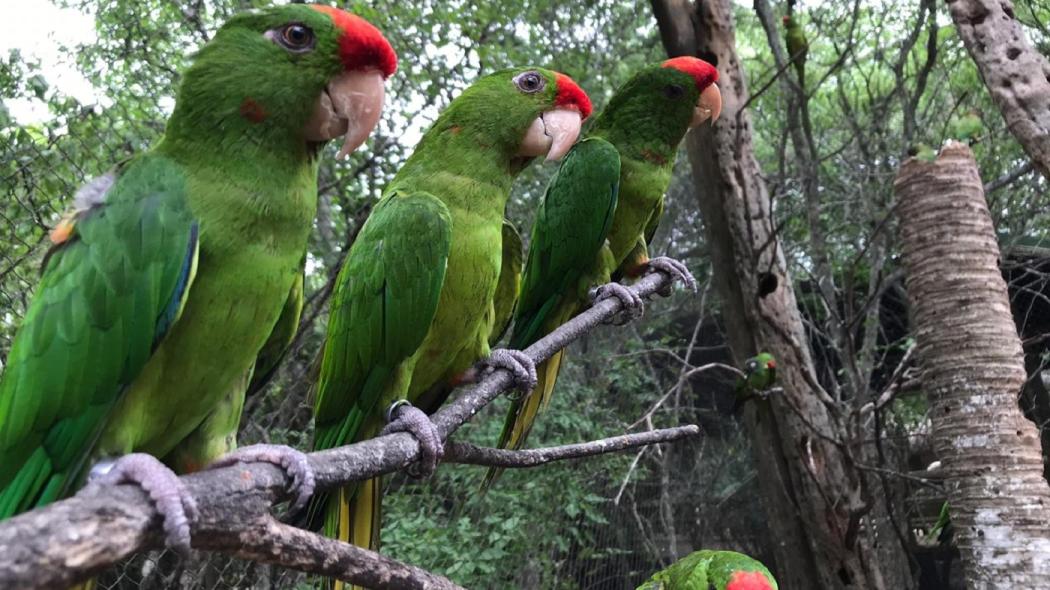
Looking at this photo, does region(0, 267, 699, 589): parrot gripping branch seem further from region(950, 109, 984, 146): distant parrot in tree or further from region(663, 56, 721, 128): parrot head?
region(950, 109, 984, 146): distant parrot in tree

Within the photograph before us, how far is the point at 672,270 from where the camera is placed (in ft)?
8.84

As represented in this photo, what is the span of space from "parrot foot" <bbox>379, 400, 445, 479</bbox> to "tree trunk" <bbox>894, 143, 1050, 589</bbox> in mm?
2109

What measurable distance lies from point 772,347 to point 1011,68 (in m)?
1.59

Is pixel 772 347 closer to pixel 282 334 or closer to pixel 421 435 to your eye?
pixel 421 435

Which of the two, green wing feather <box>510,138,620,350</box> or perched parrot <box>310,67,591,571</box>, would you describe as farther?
green wing feather <box>510,138,620,350</box>

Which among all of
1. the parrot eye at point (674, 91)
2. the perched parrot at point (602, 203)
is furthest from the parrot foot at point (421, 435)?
the parrot eye at point (674, 91)

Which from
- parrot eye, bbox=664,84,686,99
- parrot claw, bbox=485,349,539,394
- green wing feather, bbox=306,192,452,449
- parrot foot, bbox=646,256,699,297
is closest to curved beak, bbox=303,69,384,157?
green wing feather, bbox=306,192,452,449

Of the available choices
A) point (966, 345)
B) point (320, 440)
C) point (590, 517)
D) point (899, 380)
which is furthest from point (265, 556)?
point (590, 517)

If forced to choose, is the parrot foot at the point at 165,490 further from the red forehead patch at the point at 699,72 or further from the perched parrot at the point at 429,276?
the red forehead patch at the point at 699,72

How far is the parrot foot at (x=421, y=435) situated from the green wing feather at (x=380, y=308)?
0.11 metres

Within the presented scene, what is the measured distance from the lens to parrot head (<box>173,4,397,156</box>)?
1.20m

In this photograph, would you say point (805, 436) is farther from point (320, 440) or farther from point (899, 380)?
point (320, 440)

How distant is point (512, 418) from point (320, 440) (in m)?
0.76

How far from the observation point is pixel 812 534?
338cm
